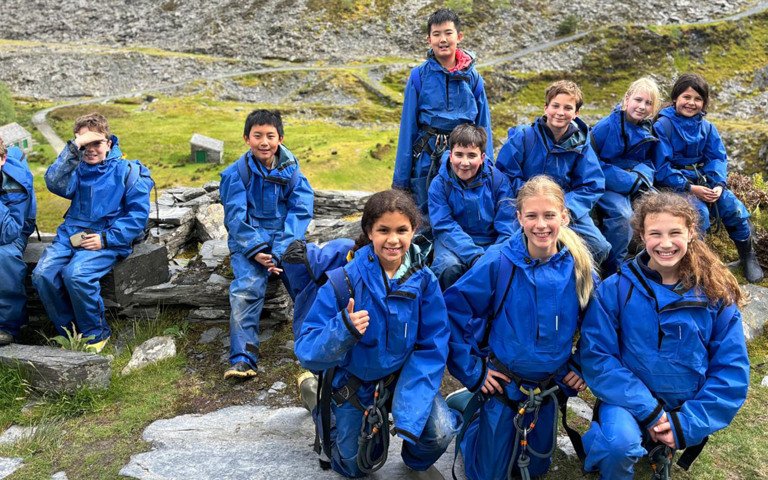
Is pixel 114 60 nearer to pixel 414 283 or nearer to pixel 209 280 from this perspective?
pixel 209 280

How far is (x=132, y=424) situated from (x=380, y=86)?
49610 millimetres

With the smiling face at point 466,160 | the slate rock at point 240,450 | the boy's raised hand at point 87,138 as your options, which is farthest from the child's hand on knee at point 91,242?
the smiling face at point 466,160

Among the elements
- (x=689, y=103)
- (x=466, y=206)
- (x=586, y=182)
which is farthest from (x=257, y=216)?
(x=689, y=103)

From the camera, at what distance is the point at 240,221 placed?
740cm

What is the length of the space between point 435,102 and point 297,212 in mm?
2415

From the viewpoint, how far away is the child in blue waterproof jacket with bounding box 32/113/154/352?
24.4 ft

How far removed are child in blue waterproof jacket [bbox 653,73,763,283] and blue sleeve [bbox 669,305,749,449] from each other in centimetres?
396

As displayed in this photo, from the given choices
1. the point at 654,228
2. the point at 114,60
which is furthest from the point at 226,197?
the point at 114,60

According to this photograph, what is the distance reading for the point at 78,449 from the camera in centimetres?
572

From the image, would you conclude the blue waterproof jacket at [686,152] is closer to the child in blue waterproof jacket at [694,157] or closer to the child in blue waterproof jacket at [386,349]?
the child in blue waterproof jacket at [694,157]

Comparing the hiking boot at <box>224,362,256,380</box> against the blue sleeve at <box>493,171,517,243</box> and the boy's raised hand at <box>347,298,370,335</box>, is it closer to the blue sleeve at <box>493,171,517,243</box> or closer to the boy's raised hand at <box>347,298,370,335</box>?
the boy's raised hand at <box>347,298,370,335</box>

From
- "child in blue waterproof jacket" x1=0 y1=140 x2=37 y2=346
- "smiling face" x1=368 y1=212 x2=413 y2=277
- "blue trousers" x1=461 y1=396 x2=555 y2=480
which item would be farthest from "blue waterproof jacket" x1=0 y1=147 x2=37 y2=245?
"blue trousers" x1=461 y1=396 x2=555 y2=480

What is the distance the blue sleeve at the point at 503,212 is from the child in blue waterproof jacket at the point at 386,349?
2107mm

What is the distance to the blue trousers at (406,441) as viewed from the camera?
4.85m
